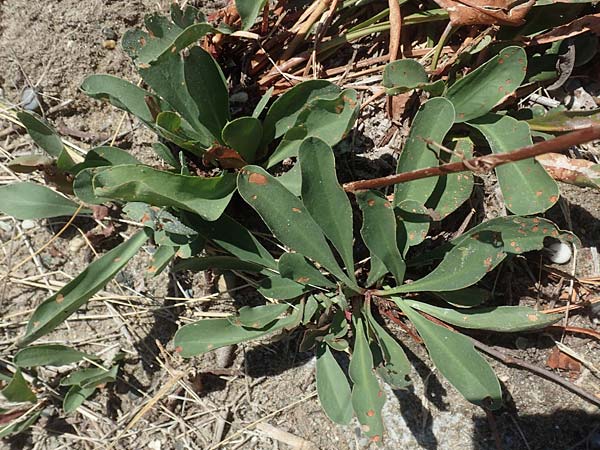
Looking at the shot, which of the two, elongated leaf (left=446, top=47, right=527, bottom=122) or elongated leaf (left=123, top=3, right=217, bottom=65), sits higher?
elongated leaf (left=123, top=3, right=217, bottom=65)

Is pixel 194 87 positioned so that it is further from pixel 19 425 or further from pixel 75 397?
pixel 19 425

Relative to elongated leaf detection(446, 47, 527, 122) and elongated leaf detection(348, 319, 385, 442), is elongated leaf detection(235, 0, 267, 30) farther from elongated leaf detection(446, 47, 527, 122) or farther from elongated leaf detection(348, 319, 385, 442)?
elongated leaf detection(348, 319, 385, 442)

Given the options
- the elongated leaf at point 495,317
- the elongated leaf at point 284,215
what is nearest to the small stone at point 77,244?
the elongated leaf at point 284,215

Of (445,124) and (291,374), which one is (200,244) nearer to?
(291,374)

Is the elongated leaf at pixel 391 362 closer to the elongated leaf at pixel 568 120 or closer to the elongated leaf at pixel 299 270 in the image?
the elongated leaf at pixel 299 270

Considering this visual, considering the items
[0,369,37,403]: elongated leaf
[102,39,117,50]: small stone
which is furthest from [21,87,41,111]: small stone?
[0,369,37,403]: elongated leaf

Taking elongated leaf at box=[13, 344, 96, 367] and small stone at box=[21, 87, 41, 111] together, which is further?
small stone at box=[21, 87, 41, 111]

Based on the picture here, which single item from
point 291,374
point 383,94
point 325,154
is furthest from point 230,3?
point 291,374

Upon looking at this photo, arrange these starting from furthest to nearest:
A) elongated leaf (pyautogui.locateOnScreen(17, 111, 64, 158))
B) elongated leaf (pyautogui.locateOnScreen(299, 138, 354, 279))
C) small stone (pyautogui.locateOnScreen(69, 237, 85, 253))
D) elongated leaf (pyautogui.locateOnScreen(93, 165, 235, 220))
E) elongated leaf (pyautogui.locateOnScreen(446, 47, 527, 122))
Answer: small stone (pyautogui.locateOnScreen(69, 237, 85, 253)) → elongated leaf (pyautogui.locateOnScreen(17, 111, 64, 158)) → elongated leaf (pyautogui.locateOnScreen(446, 47, 527, 122)) → elongated leaf (pyautogui.locateOnScreen(299, 138, 354, 279)) → elongated leaf (pyautogui.locateOnScreen(93, 165, 235, 220))
